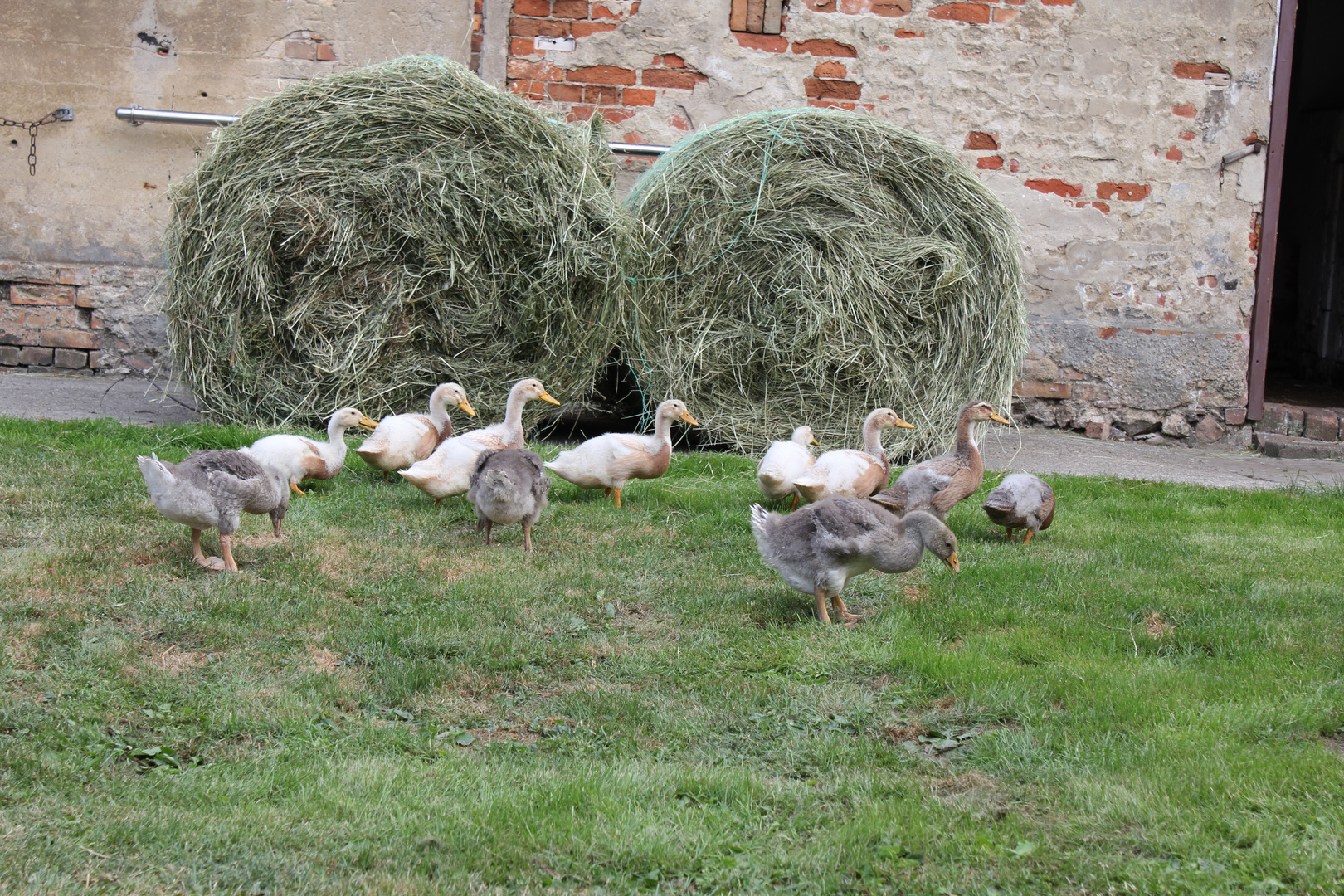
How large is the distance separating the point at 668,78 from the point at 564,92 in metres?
0.80

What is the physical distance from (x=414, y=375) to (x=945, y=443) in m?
3.44

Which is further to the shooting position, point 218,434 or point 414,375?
point 414,375

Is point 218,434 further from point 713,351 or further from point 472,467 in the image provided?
point 713,351

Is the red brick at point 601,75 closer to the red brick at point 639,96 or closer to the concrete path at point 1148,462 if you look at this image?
the red brick at point 639,96

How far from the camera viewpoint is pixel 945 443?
7504mm

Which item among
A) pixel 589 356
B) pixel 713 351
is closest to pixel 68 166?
pixel 589 356

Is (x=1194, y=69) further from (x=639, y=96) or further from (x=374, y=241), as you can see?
(x=374, y=241)

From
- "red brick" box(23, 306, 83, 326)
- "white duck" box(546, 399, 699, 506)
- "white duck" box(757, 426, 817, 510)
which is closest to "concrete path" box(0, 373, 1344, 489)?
"red brick" box(23, 306, 83, 326)

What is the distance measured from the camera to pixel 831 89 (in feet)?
29.2

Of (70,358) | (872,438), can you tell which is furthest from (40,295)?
(872,438)

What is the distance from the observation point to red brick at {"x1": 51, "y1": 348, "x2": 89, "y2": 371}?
9.45 meters

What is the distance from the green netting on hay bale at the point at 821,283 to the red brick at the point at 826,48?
1.52m

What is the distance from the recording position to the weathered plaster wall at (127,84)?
903 cm

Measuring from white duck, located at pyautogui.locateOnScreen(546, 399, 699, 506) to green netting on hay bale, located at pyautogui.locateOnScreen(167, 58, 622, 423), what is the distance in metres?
1.42
